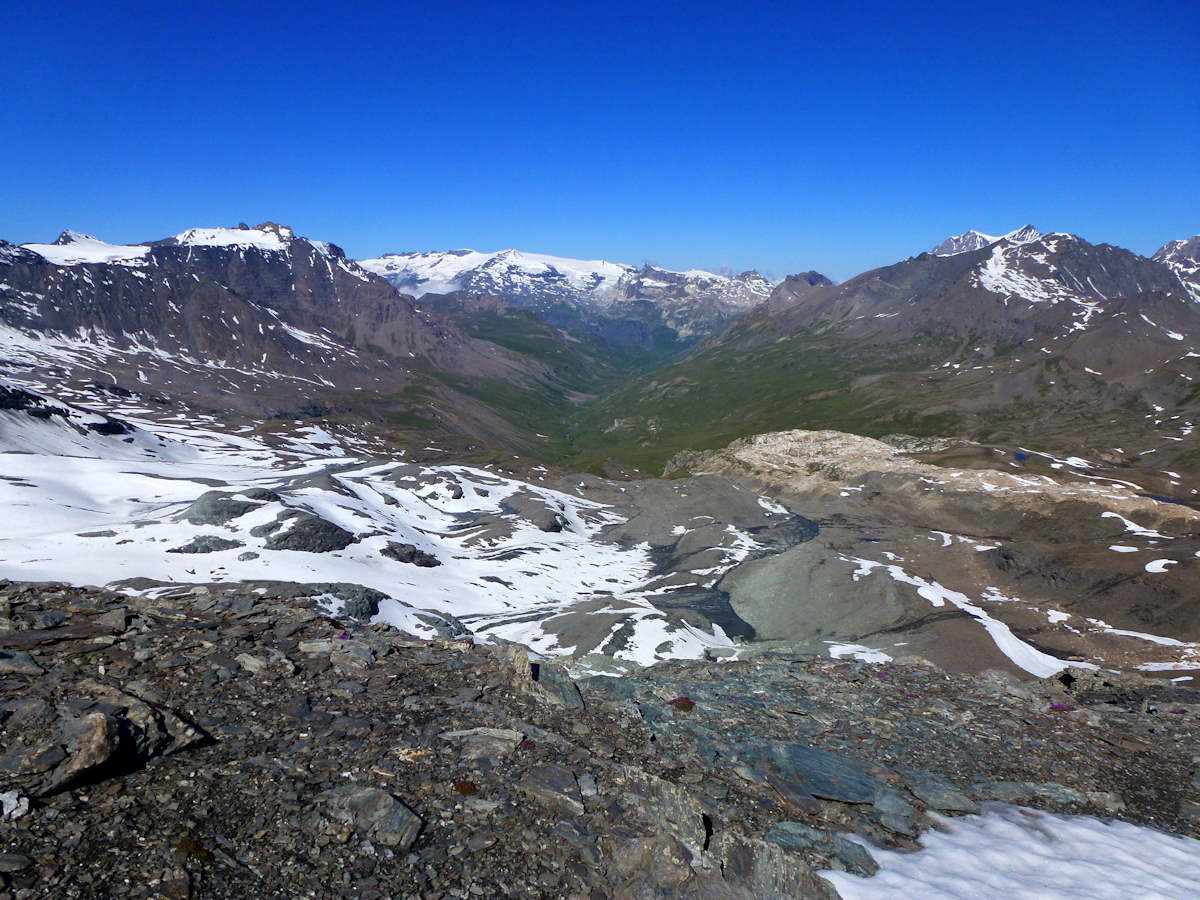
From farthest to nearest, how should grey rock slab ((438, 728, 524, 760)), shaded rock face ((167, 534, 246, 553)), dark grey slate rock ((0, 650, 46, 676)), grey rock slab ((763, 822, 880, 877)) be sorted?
shaded rock face ((167, 534, 246, 553))
grey rock slab ((438, 728, 524, 760))
dark grey slate rock ((0, 650, 46, 676))
grey rock slab ((763, 822, 880, 877))

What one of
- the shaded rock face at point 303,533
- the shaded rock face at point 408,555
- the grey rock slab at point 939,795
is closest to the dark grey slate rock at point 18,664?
the grey rock slab at point 939,795

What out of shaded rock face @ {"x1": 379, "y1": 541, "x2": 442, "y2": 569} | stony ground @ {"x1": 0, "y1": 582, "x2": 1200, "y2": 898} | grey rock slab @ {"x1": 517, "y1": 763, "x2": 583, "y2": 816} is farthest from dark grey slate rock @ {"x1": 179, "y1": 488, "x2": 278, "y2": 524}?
grey rock slab @ {"x1": 517, "y1": 763, "x2": 583, "y2": 816}

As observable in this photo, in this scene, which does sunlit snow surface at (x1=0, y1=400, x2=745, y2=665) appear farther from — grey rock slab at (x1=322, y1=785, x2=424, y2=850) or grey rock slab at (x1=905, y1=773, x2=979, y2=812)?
grey rock slab at (x1=322, y1=785, x2=424, y2=850)

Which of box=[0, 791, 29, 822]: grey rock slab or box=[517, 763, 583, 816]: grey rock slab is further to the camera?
box=[517, 763, 583, 816]: grey rock slab

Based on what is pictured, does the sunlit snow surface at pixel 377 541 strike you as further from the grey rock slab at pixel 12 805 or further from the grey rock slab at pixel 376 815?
the grey rock slab at pixel 12 805

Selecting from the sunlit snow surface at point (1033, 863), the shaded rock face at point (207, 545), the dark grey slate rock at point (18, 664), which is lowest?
the shaded rock face at point (207, 545)

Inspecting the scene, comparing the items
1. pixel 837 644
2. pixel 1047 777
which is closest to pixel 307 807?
pixel 1047 777
